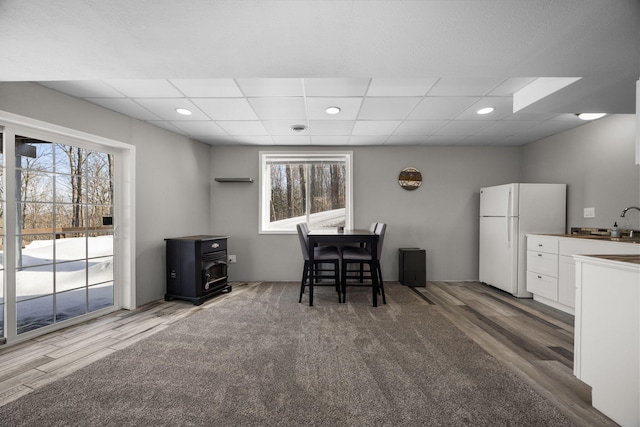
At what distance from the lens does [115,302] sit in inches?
122

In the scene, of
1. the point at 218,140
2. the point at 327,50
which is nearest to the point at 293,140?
the point at 218,140

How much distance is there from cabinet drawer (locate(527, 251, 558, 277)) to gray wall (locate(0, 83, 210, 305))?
4800 mm

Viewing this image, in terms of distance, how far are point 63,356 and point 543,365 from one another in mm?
3621

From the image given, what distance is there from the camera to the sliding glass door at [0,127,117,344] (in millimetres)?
2211

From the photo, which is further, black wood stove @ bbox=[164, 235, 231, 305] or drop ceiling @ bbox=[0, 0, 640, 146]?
black wood stove @ bbox=[164, 235, 231, 305]

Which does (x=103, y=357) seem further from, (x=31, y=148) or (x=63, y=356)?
(x=31, y=148)

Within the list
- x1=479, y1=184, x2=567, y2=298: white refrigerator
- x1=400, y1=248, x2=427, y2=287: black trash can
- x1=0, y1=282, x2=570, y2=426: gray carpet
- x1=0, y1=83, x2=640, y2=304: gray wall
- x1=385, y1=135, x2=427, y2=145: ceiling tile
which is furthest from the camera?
x1=0, y1=83, x2=640, y2=304: gray wall

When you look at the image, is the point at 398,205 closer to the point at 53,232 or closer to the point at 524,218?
the point at 524,218

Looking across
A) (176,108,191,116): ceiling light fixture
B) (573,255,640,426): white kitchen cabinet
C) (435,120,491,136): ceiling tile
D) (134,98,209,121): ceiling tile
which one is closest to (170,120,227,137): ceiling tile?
(134,98,209,121): ceiling tile

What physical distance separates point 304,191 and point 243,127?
5.14 ft

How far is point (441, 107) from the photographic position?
114 inches

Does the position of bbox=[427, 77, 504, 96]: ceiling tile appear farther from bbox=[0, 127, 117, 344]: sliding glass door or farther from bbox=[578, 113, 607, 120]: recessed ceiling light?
bbox=[0, 127, 117, 344]: sliding glass door

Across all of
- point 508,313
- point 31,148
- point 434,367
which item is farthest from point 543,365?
point 31,148

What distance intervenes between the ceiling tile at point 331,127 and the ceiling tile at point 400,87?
2.77 ft
